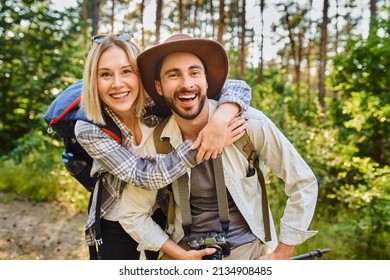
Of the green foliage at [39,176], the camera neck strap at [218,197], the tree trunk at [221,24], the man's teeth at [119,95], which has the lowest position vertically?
the green foliage at [39,176]

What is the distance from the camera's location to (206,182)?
1583 mm

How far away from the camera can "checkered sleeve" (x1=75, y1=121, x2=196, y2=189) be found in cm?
149

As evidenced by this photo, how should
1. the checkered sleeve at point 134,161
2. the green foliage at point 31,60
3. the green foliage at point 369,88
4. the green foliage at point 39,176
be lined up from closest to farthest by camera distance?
1. the checkered sleeve at point 134,161
2. the green foliage at point 369,88
3. the green foliage at point 39,176
4. the green foliage at point 31,60

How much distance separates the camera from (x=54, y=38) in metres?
5.97

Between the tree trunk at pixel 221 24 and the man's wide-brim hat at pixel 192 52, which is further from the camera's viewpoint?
the tree trunk at pixel 221 24

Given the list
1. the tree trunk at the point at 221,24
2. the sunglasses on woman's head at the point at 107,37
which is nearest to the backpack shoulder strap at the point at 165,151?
the sunglasses on woman's head at the point at 107,37

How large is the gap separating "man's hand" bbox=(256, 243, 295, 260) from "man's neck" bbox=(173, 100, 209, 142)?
1.78ft

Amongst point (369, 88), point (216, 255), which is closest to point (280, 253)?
point (216, 255)

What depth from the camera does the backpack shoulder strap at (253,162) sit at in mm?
1572

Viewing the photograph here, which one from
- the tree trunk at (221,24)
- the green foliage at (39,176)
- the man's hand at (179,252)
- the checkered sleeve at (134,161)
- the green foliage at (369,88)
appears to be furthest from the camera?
the tree trunk at (221,24)

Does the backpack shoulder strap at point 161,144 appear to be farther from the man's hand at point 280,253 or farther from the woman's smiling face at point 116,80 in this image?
the man's hand at point 280,253
